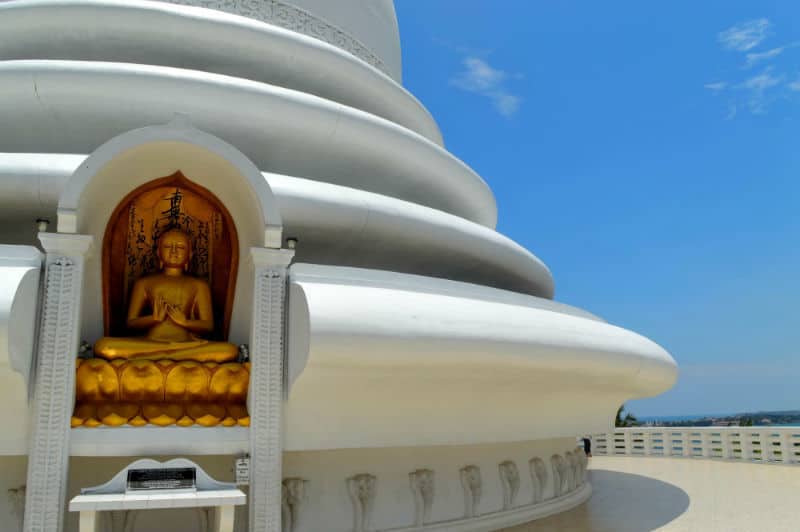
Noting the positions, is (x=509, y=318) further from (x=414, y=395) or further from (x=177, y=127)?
(x=177, y=127)

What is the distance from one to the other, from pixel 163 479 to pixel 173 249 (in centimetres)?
243

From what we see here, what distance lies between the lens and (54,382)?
197 inches

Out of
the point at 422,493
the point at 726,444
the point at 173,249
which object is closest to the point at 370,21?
the point at 173,249

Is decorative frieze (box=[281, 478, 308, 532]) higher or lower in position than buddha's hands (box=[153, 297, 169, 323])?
lower

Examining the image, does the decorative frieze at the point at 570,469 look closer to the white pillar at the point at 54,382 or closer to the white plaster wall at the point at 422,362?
the white plaster wall at the point at 422,362

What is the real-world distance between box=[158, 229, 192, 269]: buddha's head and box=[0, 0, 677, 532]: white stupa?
0.52m

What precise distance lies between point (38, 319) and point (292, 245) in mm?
2178

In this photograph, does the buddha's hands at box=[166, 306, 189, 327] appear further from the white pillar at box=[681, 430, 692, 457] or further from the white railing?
the white pillar at box=[681, 430, 692, 457]

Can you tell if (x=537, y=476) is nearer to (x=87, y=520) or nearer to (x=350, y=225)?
Answer: (x=350, y=225)

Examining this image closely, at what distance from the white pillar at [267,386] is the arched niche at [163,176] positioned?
11.1 inches

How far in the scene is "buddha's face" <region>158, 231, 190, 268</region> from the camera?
633 centimetres

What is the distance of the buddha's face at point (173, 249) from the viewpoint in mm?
6328

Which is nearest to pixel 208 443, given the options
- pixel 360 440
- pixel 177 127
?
pixel 360 440

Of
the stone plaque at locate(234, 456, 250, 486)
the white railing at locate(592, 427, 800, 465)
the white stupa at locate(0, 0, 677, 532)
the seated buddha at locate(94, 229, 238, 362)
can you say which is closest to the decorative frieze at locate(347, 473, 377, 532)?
the white stupa at locate(0, 0, 677, 532)
